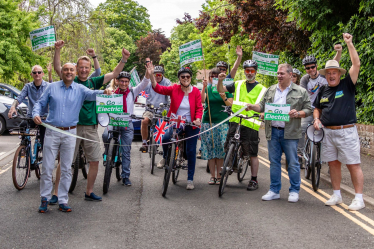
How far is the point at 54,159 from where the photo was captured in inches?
235

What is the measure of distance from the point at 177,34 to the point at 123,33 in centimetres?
869

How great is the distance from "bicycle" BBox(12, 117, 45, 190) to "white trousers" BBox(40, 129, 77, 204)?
1462mm

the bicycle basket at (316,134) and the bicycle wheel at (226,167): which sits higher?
the bicycle basket at (316,134)

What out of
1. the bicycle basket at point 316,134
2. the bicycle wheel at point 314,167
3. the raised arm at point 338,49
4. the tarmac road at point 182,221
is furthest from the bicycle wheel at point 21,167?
the raised arm at point 338,49

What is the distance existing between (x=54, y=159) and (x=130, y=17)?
232 feet

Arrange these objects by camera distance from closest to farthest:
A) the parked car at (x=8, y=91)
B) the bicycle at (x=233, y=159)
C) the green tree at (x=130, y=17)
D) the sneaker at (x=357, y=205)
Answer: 1. the sneaker at (x=357, y=205)
2. the bicycle at (x=233, y=159)
3. the parked car at (x=8, y=91)
4. the green tree at (x=130, y=17)

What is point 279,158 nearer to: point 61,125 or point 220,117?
point 220,117

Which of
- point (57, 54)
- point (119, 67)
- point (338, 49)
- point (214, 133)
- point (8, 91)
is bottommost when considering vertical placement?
point (214, 133)

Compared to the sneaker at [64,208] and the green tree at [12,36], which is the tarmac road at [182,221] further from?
the green tree at [12,36]

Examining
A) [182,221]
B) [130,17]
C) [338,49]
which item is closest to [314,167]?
[338,49]

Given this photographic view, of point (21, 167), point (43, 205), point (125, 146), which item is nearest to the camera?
point (43, 205)

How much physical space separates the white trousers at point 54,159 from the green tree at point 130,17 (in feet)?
224

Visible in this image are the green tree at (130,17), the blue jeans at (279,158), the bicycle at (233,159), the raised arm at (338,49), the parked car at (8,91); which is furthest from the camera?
the green tree at (130,17)

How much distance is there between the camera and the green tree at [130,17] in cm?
7262
